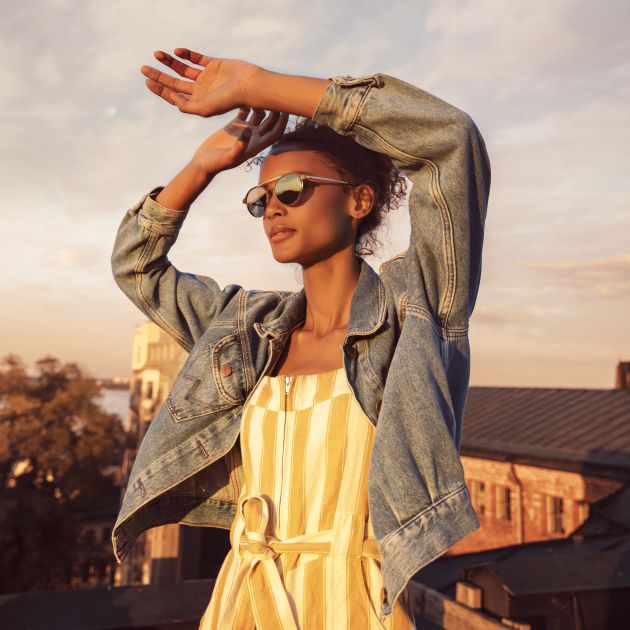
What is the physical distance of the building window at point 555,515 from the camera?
19453 millimetres

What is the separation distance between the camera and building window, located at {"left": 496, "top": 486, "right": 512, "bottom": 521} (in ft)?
70.8

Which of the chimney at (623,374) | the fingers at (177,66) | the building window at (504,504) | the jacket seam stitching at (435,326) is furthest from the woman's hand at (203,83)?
the chimney at (623,374)

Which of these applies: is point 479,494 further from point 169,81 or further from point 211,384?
point 169,81

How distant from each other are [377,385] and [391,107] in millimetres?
817

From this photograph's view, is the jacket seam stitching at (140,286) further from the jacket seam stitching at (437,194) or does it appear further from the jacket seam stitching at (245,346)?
the jacket seam stitching at (437,194)

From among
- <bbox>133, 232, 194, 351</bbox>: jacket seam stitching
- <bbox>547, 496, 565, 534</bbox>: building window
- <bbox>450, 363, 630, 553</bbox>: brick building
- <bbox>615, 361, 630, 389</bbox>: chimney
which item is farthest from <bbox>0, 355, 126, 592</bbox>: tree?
<bbox>133, 232, 194, 351</bbox>: jacket seam stitching

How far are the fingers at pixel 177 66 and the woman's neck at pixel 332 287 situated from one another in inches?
29.7

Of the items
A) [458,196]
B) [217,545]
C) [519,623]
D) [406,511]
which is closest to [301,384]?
[406,511]

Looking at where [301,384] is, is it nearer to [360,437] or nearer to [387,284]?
[360,437]

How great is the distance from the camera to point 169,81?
2260 mm

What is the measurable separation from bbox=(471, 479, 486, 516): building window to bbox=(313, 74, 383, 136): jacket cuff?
22.1 m

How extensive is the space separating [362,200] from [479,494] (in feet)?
71.8

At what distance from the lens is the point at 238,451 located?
8.44 feet

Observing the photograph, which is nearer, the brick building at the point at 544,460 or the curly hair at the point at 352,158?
the curly hair at the point at 352,158
